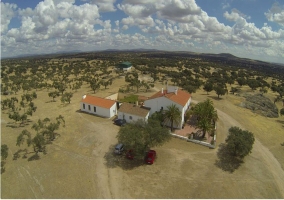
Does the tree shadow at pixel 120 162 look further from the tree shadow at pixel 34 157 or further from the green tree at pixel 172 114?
the green tree at pixel 172 114

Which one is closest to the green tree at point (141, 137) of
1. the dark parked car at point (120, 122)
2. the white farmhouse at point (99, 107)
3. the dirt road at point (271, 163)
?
the dark parked car at point (120, 122)

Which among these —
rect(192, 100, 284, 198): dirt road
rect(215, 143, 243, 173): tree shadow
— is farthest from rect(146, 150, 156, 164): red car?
rect(192, 100, 284, 198): dirt road

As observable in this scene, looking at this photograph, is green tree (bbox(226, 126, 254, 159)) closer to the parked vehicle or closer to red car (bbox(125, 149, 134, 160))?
red car (bbox(125, 149, 134, 160))

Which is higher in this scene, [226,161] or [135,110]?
[135,110]

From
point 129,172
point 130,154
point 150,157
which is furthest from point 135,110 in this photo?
point 129,172

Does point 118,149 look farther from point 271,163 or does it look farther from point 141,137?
point 271,163

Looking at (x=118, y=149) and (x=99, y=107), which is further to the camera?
(x=99, y=107)

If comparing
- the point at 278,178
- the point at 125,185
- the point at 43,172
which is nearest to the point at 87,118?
the point at 43,172
